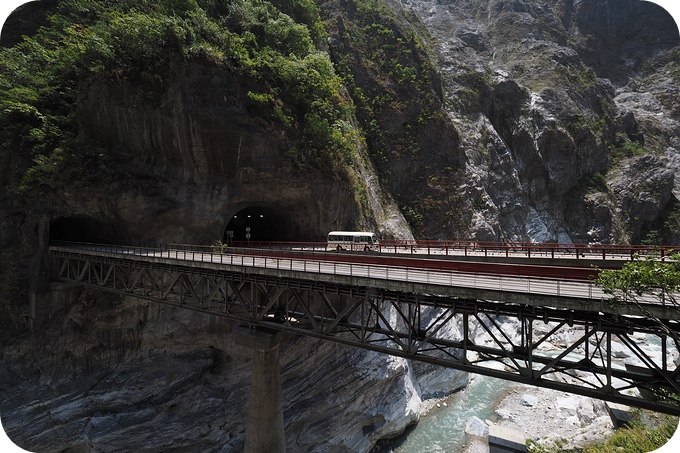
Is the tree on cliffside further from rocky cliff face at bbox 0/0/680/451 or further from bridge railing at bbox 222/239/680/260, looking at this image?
rocky cliff face at bbox 0/0/680/451

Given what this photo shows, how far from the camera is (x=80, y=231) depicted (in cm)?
2381

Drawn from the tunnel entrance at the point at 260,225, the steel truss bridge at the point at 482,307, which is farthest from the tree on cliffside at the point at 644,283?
the tunnel entrance at the point at 260,225

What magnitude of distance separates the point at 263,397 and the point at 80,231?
22.1 metres

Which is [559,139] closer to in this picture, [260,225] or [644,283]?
[260,225]

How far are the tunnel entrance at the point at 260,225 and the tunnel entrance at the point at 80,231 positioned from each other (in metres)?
8.78

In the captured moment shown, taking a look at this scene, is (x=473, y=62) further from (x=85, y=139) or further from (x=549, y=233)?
(x=85, y=139)

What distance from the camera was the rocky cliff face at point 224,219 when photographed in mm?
17172

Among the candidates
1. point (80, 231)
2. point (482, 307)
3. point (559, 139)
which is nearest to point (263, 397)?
point (482, 307)

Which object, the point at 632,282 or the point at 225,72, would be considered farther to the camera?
Result: the point at 225,72

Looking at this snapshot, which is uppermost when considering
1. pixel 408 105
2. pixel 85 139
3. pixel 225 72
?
pixel 408 105

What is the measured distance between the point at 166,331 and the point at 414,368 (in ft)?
66.0

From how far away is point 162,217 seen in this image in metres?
20.3

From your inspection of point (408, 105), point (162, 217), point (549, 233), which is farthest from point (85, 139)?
point (549, 233)

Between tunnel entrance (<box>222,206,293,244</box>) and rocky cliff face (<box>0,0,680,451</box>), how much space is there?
3.17 ft
